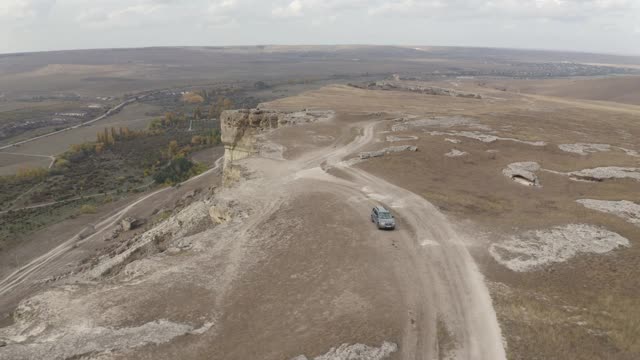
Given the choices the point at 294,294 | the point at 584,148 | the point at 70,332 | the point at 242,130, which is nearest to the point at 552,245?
the point at 294,294

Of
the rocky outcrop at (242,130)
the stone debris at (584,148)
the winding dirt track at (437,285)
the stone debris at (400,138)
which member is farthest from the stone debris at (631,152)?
the rocky outcrop at (242,130)

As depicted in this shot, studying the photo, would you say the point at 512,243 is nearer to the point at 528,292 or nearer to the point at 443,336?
the point at 528,292

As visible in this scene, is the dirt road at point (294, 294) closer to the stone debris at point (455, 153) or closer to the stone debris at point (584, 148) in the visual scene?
the stone debris at point (455, 153)

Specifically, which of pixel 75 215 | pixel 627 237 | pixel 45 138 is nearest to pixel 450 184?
pixel 627 237

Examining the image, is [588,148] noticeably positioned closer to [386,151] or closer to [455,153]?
[455,153]

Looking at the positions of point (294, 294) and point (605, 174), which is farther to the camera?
point (605, 174)

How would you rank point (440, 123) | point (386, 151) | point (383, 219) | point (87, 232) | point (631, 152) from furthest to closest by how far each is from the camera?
point (440, 123), point (87, 232), point (631, 152), point (386, 151), point (383, 219)
